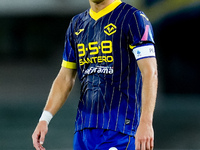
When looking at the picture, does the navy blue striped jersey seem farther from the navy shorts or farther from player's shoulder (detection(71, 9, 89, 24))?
player's shoulder (detection(71, 9, 89, 24))

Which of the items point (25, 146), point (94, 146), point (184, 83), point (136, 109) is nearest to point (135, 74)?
point (136, 109)

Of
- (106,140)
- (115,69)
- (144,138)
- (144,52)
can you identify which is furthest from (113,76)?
(144,138)

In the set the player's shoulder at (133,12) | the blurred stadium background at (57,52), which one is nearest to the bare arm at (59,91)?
the player's shoulder at (133,12)

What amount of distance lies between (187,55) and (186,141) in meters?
5.71

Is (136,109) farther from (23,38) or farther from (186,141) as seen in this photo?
(23,38)

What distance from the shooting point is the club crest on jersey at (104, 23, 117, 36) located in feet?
8.95

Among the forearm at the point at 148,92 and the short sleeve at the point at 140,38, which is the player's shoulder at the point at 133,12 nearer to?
the short sleeve at the point at 140,38

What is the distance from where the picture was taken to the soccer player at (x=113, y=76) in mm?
2594

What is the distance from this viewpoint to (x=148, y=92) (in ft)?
8.20

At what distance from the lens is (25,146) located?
6.87 metres

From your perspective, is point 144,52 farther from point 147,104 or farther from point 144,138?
point 144,138

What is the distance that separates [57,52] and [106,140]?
10035 mm

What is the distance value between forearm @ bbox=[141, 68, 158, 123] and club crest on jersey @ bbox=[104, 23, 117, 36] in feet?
1.13

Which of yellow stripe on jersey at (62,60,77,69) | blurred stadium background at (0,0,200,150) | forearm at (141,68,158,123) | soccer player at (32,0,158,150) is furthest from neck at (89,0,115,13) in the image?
blurred stadium background at (0,0,200,150)
